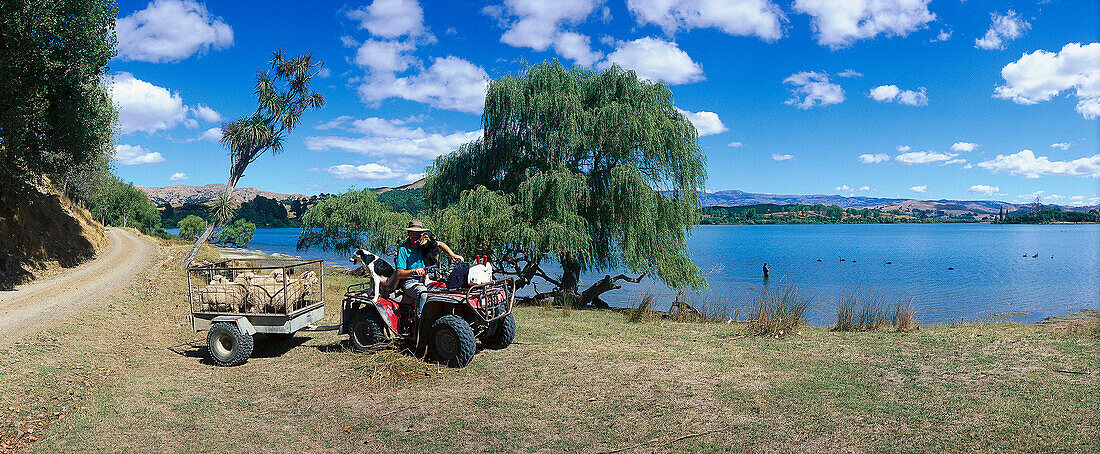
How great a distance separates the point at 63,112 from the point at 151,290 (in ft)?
17.5

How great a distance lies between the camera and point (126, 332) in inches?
435

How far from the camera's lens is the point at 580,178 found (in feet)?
56.0

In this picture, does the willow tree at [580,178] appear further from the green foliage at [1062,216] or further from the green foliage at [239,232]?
the green foliage at [1062,216]

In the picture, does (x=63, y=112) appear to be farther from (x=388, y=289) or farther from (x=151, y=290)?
(x=388, y=289)

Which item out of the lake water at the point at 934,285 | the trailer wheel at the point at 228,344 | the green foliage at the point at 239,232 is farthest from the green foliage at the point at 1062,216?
the trailer wheel at the point at 228,344

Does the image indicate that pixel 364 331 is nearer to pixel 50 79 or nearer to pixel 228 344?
pixel 228 344

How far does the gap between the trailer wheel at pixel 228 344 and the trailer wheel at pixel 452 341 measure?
111 inches

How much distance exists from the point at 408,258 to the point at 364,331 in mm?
1321

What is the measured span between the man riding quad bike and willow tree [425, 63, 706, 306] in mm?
7375

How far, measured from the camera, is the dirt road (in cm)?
1035

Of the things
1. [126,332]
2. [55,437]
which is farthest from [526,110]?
[55,437]

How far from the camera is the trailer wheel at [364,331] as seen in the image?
8672 millimetres

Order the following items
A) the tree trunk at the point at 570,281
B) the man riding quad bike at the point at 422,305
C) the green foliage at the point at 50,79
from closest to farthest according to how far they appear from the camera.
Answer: the man riding quad bike at the point at 422,305 → the green foliage at the point at 50,79 → the tree trunk at the point at 570,281

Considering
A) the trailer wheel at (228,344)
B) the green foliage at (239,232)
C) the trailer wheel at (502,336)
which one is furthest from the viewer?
the green foliage at (239,232)
